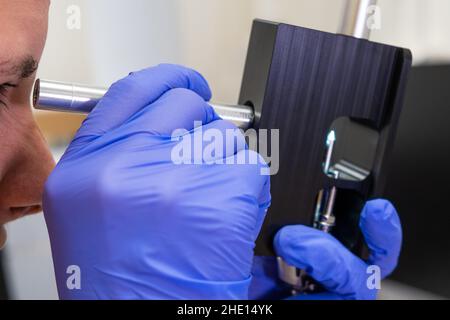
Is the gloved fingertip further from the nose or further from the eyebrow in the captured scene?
the nose

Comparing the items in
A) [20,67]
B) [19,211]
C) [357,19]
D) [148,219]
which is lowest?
[19,211]

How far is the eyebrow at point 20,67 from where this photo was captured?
15.9 inches

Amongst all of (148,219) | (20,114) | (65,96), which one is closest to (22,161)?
(20,114)

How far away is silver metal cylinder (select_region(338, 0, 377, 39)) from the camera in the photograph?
0.56m

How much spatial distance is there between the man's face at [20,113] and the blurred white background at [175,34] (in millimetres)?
285

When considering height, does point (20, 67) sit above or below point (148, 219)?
above

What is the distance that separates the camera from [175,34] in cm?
81

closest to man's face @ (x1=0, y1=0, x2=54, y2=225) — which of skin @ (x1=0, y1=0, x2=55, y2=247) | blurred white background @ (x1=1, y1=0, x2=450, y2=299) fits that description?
skin @ (x1=0, y1=0, x2=55, y2=247)

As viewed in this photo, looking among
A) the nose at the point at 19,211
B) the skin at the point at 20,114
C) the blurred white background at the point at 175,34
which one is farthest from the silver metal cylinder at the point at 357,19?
the nose at the point at 19,211

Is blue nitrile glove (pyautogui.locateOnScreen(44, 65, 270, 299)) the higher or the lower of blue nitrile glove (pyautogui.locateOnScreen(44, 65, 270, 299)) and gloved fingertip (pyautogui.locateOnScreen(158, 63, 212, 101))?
the lower

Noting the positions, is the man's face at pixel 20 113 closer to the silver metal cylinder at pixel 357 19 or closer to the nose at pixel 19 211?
the nose at pixel 19 211

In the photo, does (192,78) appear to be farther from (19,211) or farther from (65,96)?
(19,211)

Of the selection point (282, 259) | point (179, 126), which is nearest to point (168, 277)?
point (179, 126)

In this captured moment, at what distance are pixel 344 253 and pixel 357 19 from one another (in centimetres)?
34
